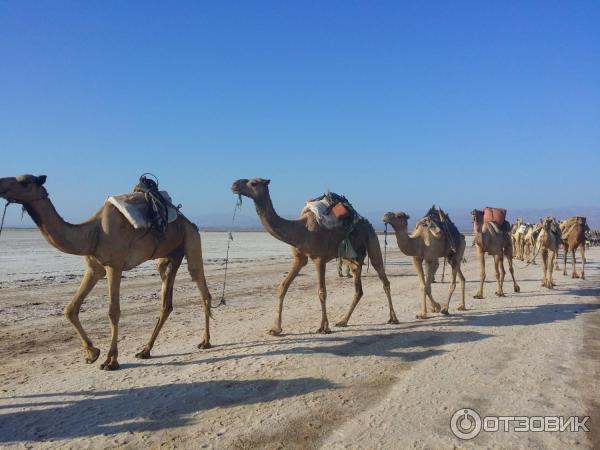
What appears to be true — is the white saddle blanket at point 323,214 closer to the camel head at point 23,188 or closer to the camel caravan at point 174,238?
the camel caravan at point 174,238

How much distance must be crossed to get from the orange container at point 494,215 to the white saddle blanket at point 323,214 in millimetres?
8146

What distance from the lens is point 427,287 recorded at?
36.5 ft

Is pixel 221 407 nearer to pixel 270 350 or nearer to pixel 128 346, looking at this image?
pixel 270 350

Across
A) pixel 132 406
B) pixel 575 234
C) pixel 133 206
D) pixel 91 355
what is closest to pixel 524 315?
pixel 133 206

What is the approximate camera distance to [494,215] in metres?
15.5

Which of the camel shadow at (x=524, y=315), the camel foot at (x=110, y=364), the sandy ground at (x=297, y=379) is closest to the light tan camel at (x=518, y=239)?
the camel shadow at (x=524, y=315)

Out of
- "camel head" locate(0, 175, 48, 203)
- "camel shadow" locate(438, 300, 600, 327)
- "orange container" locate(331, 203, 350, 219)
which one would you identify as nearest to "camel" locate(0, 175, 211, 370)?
"camel head" locate(0, 175, 48, 203)

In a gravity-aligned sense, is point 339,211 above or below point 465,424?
above

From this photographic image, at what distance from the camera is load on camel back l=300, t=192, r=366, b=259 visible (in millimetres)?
9188

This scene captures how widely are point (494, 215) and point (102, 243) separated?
12.9m

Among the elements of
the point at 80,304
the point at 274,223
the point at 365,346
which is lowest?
the point at 365,346

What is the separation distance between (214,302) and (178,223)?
5.55m

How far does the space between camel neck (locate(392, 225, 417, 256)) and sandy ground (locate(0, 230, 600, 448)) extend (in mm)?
1519

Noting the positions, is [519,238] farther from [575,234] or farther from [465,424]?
[465,424]
